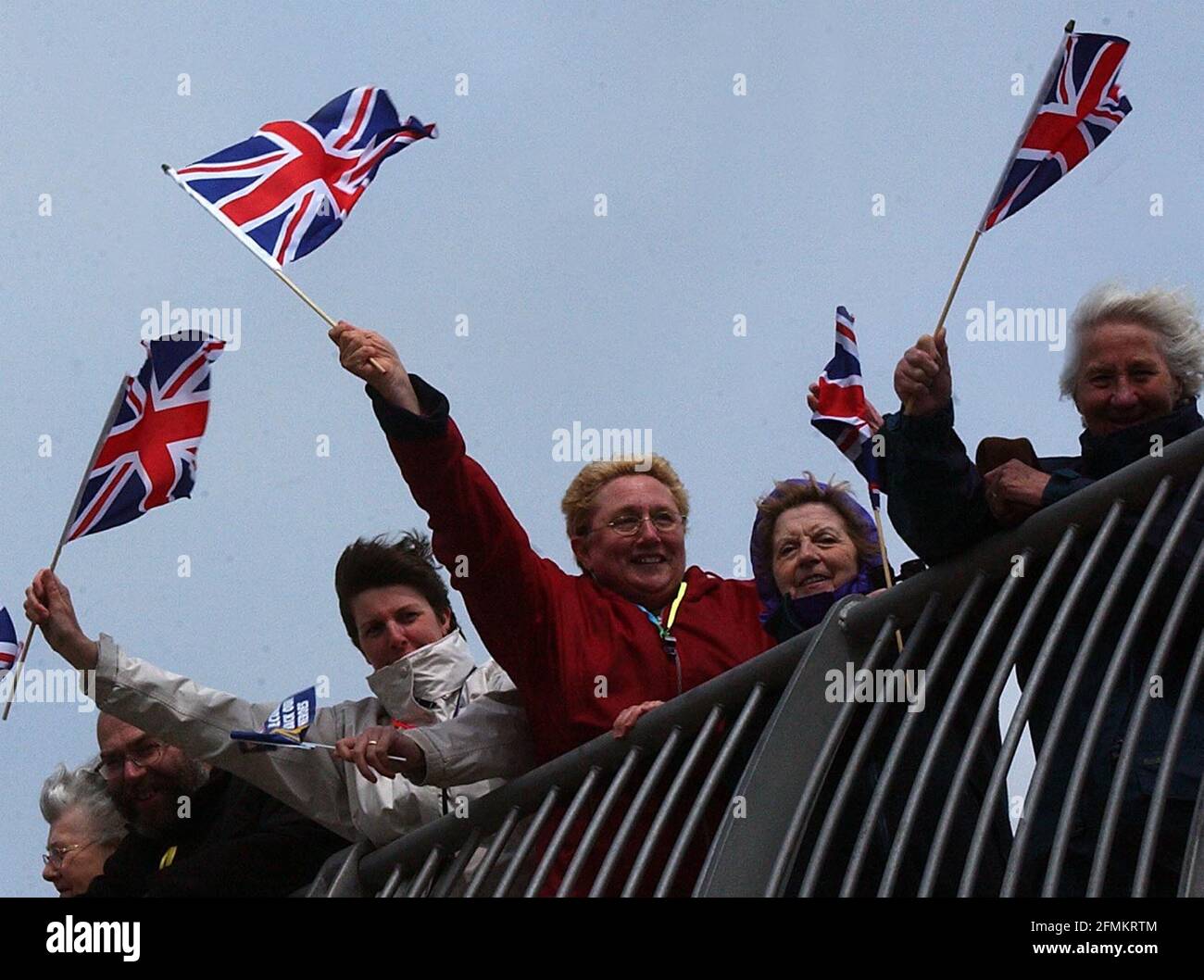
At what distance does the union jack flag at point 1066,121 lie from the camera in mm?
7480

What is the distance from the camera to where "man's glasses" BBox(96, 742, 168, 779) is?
849cm

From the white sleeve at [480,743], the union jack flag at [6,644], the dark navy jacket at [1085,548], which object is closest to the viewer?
the dark navy jacket at [1085,548]

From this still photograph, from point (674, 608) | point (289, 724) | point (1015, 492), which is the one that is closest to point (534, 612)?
point (674, 608)

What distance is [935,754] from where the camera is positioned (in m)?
6.11

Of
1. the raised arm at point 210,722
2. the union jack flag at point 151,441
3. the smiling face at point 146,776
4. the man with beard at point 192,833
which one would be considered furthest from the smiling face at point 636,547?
the union jack flag at point 151,441

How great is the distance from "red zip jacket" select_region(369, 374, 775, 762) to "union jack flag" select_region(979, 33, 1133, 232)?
1.69 metres

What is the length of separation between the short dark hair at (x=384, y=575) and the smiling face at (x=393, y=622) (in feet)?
0.08

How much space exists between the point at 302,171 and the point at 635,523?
1823mm

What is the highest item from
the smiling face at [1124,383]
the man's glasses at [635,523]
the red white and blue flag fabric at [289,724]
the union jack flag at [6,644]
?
the smiling face at [1124,383]

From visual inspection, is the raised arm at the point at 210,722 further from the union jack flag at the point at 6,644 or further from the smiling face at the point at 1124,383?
the smiling face at the point at 1124,383

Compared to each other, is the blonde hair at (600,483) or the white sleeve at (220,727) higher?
the blonde hair at (600,483)

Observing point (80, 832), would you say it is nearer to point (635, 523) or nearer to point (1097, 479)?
point (635, 523)

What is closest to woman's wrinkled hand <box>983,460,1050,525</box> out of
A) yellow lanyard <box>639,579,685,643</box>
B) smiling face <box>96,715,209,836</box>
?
yellow lanyard <box>639,579,685,643</box>
